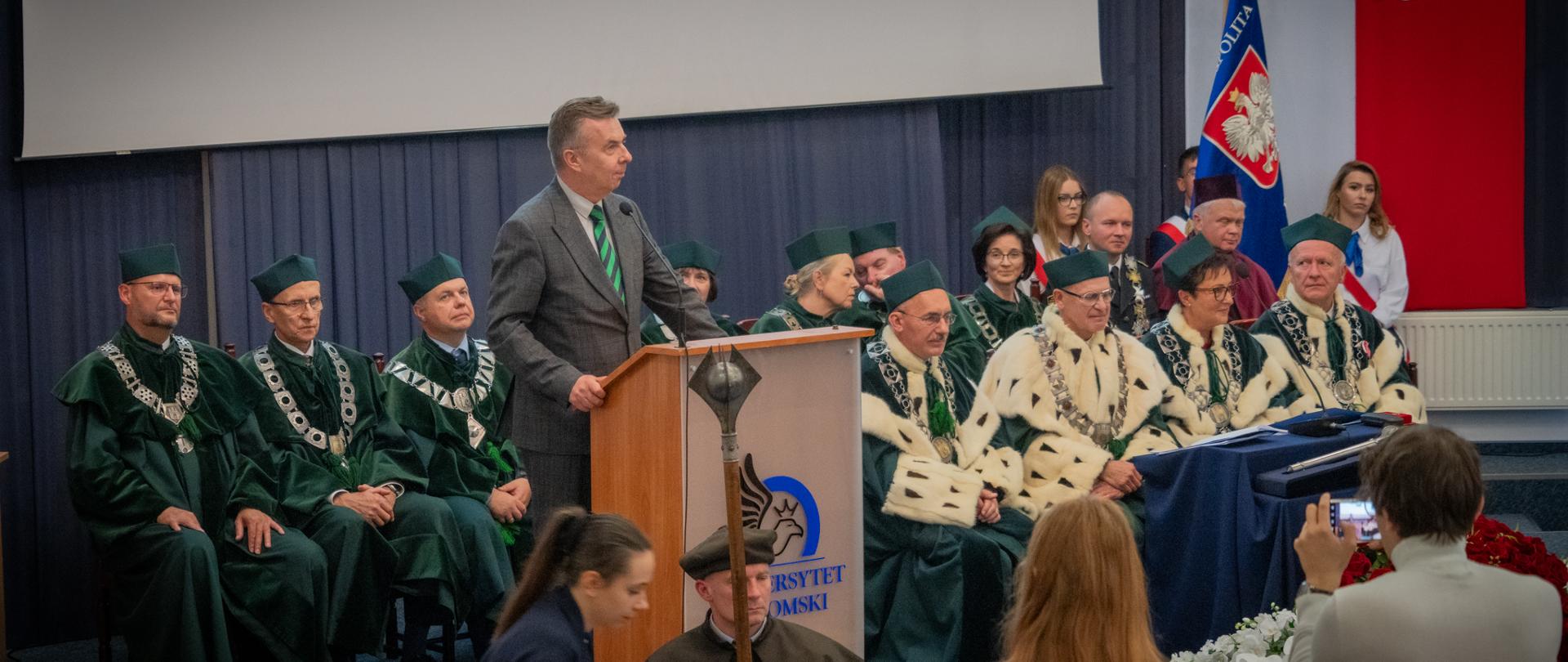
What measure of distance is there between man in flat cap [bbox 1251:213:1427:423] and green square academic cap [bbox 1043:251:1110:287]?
89cm


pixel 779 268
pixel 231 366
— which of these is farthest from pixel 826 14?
pixel 231 366

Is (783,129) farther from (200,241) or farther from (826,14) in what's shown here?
(200,241)

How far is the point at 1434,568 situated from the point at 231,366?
3.85 metres

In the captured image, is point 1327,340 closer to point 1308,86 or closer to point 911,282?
point 911,282

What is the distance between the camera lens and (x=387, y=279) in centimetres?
692

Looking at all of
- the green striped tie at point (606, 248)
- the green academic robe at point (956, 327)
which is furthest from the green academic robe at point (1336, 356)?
the green striped tie at point (606, 248)

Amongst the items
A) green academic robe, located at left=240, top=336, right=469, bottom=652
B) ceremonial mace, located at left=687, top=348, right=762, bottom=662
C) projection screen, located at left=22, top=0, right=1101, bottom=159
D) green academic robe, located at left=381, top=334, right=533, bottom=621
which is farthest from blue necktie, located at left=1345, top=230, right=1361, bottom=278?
ceremonial mace, located at left=687, top=348, right=762, bottom=662

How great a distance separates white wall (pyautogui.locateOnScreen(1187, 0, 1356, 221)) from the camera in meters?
7.98

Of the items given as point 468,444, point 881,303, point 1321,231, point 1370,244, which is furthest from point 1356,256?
point 468,444

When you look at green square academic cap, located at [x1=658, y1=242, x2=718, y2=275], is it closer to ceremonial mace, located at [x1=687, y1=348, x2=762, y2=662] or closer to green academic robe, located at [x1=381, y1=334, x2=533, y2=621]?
green academic robe, located at [x1=381, y1=334, x2=533, y2=621]

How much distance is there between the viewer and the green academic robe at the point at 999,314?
5973mm

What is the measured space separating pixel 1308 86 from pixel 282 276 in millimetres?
5388

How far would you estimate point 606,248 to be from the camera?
11.8 feet

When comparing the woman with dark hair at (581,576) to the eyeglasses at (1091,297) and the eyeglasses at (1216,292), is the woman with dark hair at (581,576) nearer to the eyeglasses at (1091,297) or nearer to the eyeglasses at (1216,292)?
the eyeglasses at (1091,297)
